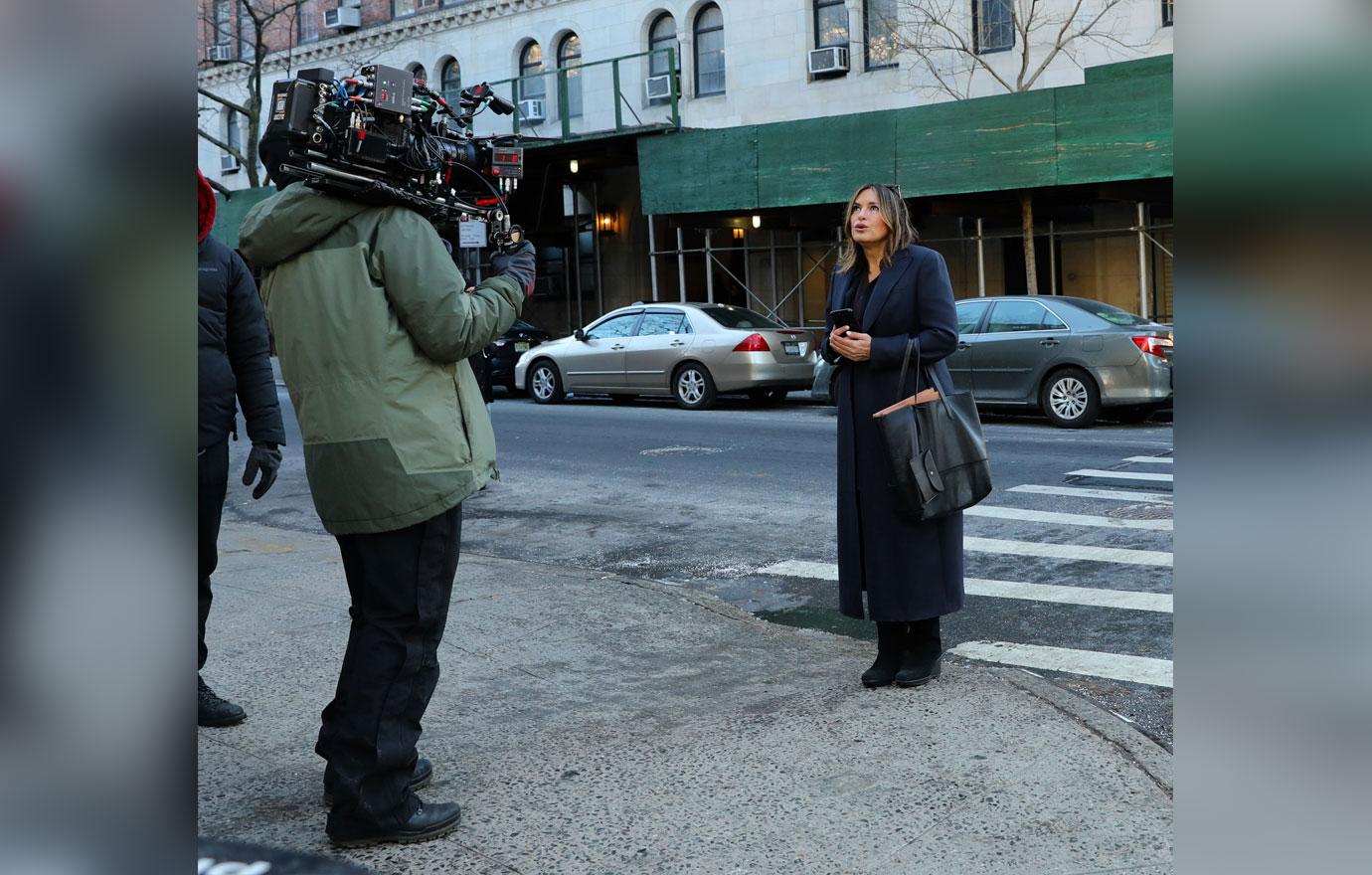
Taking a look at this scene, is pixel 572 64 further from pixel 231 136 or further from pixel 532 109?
pixel 231 136

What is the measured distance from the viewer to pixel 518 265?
13.1ft

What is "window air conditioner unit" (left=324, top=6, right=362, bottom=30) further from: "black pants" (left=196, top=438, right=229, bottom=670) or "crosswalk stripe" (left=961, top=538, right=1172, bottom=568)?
"black pants" (left=196, top=438, right=229, bottom=670)

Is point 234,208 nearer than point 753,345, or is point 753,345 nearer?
point 753,345

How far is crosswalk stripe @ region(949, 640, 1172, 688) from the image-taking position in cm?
561

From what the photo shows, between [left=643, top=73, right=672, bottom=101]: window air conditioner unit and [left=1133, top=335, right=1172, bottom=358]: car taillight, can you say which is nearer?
[left=1133, top=335, right=1172, bottom=358]: car taillight

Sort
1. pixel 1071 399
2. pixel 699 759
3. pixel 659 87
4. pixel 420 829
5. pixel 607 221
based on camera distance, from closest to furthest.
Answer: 1. pixel 420 829
2. pixel 699 759
3. pixel 1071 399
4. pixel 659 87
5. pixel 607 221

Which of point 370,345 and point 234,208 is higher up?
point 234,208

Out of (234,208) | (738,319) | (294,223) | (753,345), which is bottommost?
(753,345)

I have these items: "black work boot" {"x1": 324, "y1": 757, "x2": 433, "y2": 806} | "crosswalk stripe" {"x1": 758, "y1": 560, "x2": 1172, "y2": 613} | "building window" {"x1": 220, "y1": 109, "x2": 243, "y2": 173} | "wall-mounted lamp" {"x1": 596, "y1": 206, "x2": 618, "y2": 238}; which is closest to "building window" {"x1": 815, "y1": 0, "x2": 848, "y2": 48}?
"wall-mounted lamp" {"x1": 596, "y1": 206, "x2": 618, "y2": 238}

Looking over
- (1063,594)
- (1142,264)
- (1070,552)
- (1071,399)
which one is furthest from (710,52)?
(1063,594)

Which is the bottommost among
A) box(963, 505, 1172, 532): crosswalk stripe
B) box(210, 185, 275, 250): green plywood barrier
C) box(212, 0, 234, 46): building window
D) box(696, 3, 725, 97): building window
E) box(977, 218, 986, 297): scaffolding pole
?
box(963, 505, 1172, 532): crosswalk stripe

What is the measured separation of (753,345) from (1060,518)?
9.85 meters

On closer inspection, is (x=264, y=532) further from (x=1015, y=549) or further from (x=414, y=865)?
(x=414, y=865)

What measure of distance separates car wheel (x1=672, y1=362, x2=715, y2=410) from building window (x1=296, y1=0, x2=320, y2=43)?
2399 cm
